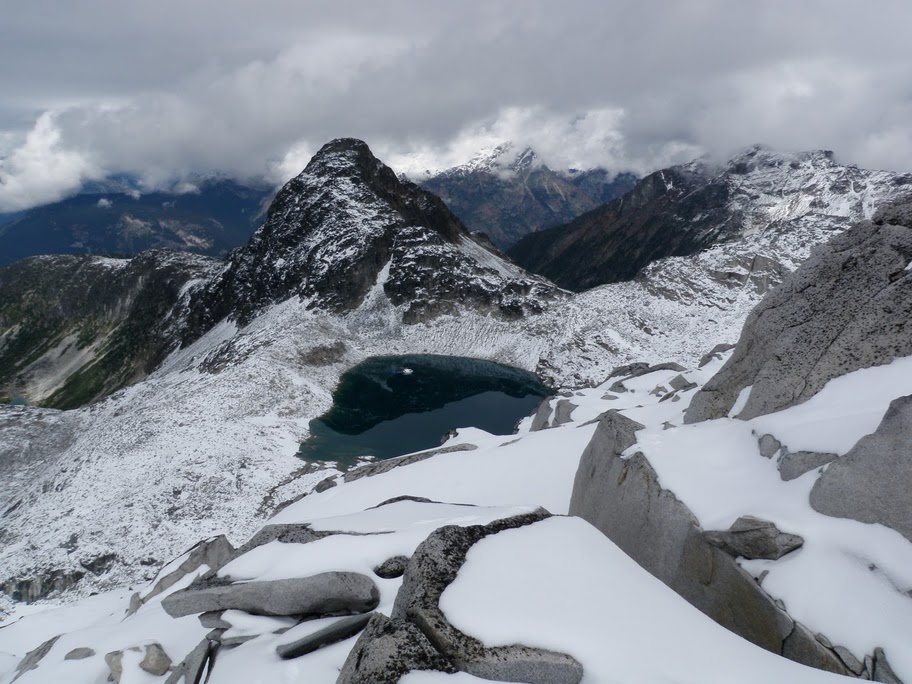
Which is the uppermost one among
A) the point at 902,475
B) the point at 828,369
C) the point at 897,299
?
the point at 897,299

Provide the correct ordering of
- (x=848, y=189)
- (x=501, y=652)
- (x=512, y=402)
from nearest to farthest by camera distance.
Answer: (x=501, y=652)
(x=512, y=402)
(x=848, y=189)

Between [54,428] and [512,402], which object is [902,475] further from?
[54,428]

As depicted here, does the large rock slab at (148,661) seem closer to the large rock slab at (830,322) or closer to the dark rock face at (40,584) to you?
the large rock slab at (830,322)

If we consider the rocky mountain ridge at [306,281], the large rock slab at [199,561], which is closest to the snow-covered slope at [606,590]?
the large rock slab at [199,561]

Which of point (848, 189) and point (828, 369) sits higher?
point (848, 189)

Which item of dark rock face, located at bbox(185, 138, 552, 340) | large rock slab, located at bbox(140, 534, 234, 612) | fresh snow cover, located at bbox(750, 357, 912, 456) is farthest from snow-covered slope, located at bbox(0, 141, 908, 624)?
fresh snow cover, located at bbox(750, 357, 912, 456)

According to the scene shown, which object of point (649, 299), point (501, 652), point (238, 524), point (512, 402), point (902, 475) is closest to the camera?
point (501, 652)

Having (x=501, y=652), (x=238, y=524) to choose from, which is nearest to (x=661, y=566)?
(x=501, y=652)
